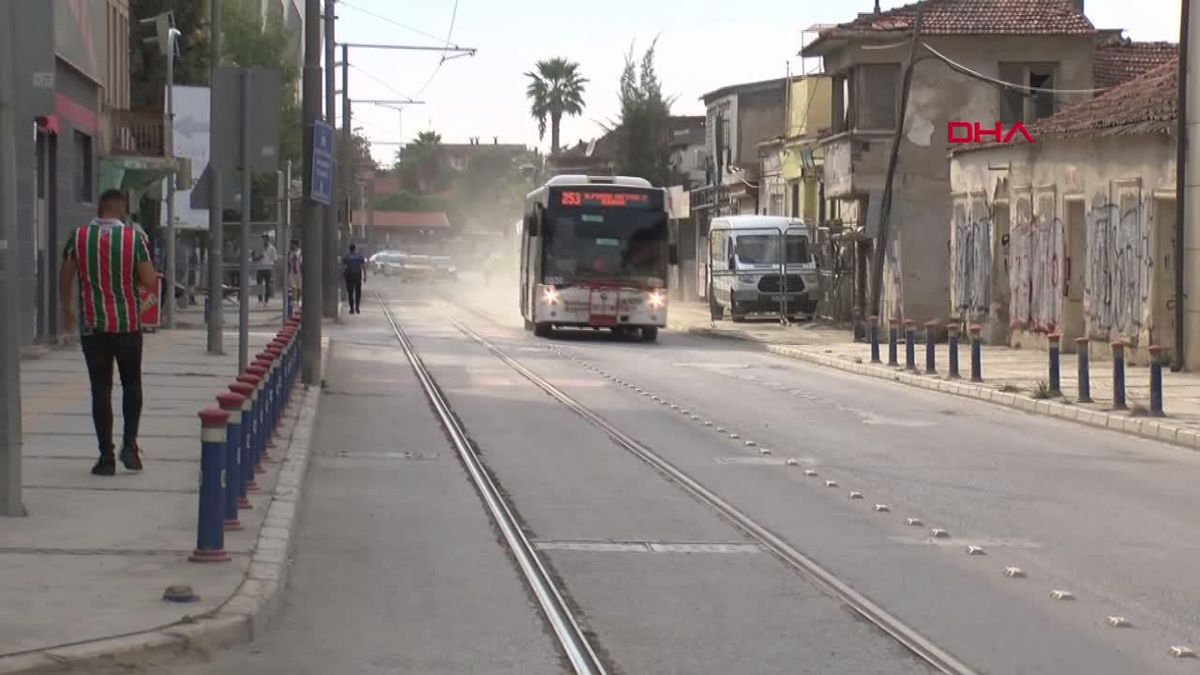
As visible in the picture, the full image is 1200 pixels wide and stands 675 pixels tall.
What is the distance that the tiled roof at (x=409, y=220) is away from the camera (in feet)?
582

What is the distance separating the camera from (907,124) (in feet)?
141

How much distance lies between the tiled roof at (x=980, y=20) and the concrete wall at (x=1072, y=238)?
5.57 metres

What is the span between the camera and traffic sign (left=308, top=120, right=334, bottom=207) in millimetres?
21344

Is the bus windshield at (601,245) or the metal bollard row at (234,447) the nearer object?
the metal bollard row at (234,447)

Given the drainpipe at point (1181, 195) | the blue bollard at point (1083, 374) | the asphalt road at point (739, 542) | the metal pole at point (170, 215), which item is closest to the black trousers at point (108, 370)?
the asphalt road at point (739, 542)

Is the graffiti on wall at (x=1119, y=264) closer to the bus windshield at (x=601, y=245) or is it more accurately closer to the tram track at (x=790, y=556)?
the bus windshield at (x=601, y=245)

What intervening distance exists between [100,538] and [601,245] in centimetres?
2771

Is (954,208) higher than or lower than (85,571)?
higher

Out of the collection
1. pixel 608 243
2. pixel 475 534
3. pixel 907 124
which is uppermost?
pixel 907 124

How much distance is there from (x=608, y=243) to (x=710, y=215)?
106ft

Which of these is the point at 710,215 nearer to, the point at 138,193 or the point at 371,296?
the point at 371,296

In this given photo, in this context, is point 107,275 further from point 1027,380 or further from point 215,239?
point 1027,380

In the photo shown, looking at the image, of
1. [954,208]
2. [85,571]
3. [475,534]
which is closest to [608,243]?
[954,208]

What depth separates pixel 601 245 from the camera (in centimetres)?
3738
